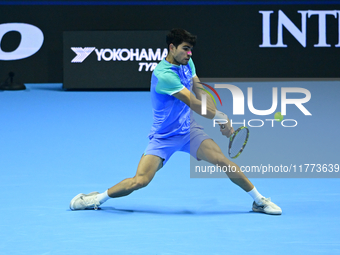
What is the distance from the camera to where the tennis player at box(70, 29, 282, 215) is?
4.61 m

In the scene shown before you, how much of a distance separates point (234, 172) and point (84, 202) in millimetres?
1399

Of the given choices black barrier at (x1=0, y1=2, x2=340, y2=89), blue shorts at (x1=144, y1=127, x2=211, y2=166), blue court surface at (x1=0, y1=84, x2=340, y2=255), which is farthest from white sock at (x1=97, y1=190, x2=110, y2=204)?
black barrier at (x1=0, y1=2, x2=340, y2=89)

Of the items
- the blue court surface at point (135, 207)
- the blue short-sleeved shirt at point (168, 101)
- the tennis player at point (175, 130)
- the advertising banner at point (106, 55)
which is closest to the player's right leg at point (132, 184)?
the tennis player at point (175, 130)

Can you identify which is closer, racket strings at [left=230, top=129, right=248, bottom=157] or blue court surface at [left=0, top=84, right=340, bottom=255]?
blue court surface at [left=0, top=84, right=340, bottom=255]

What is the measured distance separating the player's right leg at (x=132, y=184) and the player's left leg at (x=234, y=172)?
411mm

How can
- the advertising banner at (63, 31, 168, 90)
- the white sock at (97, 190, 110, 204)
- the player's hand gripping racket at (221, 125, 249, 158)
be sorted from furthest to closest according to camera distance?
the advertising banner at (63, 31, 168, 90) < the white sock at (97, 190, 110, 204) < the player's hand gripping racket at (221, 125, 249, 158)

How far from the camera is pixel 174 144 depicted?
4789 millimetres

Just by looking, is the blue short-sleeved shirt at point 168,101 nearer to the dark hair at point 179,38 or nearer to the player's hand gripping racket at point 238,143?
the dark hair at point 179,38

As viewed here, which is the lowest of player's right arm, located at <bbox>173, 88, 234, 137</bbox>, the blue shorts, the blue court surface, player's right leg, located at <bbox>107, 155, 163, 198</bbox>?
the blue court surface

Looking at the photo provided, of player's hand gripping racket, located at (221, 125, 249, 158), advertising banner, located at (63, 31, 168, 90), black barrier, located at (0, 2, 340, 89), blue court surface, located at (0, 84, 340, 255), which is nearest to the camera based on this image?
blue court surface, located at (0, 84, 340, 255)

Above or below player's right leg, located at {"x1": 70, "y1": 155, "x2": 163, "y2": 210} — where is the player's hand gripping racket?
above

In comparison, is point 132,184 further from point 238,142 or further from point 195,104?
point 238,142

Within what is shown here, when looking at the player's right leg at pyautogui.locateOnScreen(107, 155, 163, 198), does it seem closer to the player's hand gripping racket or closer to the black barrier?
the player's hand gripping racket

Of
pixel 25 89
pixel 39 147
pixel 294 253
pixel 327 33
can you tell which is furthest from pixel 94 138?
pixel 327 33
